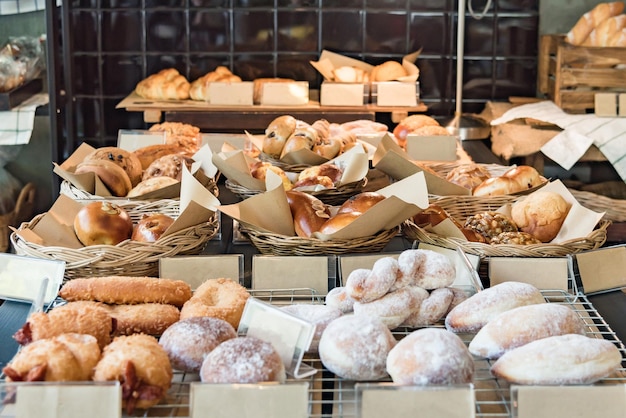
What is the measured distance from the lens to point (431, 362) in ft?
3.76

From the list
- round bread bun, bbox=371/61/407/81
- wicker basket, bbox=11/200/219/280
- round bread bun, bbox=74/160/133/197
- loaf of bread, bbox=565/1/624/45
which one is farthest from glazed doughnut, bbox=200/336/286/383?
loaf of bread, bbox=565/1/624/45

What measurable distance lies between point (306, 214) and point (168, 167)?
667 mm

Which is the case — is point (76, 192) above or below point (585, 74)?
below

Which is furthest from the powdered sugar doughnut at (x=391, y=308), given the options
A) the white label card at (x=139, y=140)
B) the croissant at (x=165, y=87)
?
the croissant at (x=165, y=87)

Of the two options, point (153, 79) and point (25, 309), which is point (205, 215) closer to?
point (25, 309)

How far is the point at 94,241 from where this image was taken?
6.21 feet

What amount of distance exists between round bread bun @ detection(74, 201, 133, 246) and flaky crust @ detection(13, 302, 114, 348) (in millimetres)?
599

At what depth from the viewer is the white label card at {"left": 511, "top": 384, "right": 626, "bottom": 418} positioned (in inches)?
42.3

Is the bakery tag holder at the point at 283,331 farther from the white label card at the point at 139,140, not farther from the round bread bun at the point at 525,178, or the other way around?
the white label card at the point at 139,140

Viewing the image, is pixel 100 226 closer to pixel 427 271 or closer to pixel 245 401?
pixel 427 271

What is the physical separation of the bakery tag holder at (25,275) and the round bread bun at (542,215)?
109 cm

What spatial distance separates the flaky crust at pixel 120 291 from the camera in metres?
1.41

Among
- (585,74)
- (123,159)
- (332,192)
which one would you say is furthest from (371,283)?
(585,74)

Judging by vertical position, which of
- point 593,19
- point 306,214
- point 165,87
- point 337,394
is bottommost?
point 337,394
